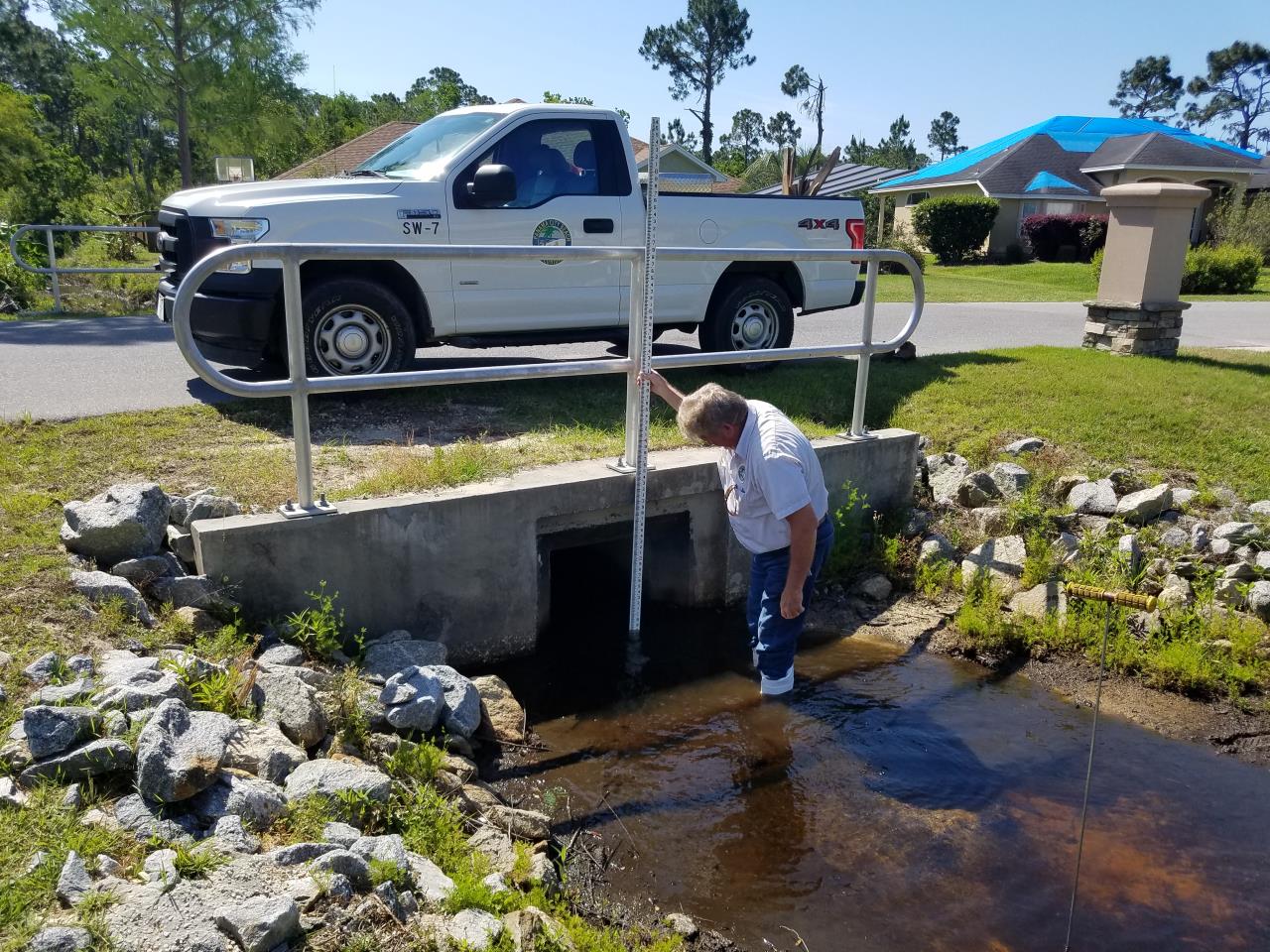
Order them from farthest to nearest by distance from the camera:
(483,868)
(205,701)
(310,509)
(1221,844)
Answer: (310,509), (1221,844), (205,701), (483,868)

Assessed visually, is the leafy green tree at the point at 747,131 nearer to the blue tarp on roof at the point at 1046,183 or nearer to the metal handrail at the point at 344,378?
the blue tarp on roof at the point at 1046,183

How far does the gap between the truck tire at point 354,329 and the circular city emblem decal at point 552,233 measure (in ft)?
3.88

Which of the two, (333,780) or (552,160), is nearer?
(333,780)

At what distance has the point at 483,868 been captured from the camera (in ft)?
10.9

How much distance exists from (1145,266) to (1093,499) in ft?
12.7

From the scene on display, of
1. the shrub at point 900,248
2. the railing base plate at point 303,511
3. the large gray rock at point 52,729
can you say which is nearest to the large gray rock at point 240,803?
the large gray rock at point 52,729

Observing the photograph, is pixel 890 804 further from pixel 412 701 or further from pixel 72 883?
pixel 72 883

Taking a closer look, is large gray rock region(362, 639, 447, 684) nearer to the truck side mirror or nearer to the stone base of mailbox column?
the truck side mirror

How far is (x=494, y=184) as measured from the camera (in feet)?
22.2

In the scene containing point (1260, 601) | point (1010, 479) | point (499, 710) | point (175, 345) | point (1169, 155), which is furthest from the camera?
point (1169, 155)

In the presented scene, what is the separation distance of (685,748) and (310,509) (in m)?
2.08

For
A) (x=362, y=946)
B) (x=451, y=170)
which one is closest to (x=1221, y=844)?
(x=362, y=946)

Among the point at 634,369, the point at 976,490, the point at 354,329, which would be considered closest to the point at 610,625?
the point at 634,369

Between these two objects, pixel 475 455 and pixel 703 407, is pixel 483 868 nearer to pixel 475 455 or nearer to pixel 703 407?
pixel 703 407
